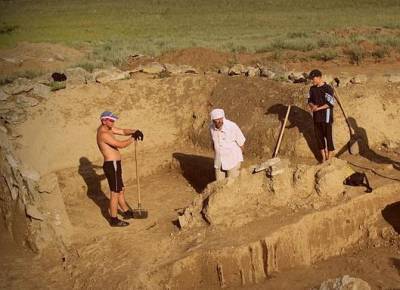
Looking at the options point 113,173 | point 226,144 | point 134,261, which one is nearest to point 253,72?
point 226,144

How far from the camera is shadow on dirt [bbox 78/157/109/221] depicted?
10.6 metres

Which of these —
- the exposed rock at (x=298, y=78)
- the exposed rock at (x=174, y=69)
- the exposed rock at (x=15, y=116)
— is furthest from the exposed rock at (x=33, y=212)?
the exposed rock at (x=298, y=78)

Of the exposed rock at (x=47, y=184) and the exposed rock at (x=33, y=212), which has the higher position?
the exposed rock at (x=47, y=184)

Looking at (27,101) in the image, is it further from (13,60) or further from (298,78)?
(13,60)

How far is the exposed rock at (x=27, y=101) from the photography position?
38.0ft

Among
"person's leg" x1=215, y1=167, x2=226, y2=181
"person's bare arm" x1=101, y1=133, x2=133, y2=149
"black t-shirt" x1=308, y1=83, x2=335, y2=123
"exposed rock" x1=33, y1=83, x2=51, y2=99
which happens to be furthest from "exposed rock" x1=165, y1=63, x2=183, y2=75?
"person's bare arm" x1=101, y1=133, x2=133, y2=149

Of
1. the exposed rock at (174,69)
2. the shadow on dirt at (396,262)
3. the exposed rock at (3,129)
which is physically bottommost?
A: the shadow on dirt at (396,262)

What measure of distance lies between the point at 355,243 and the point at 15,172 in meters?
5.24

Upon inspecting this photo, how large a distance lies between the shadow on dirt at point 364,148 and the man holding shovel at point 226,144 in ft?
8.15

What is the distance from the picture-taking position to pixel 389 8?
36.8 m

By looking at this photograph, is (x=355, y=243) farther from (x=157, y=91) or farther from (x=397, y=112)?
(x=157, y=91)

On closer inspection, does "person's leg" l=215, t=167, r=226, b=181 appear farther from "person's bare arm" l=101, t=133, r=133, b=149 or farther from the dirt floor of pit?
"person's bare arm" l=101, t=133, r=133, b=149

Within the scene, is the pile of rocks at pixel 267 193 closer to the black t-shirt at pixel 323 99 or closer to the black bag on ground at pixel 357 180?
the black bag on ground at pixel 357 180

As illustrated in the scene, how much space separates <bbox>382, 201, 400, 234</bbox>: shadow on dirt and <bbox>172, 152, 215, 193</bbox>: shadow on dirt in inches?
139
